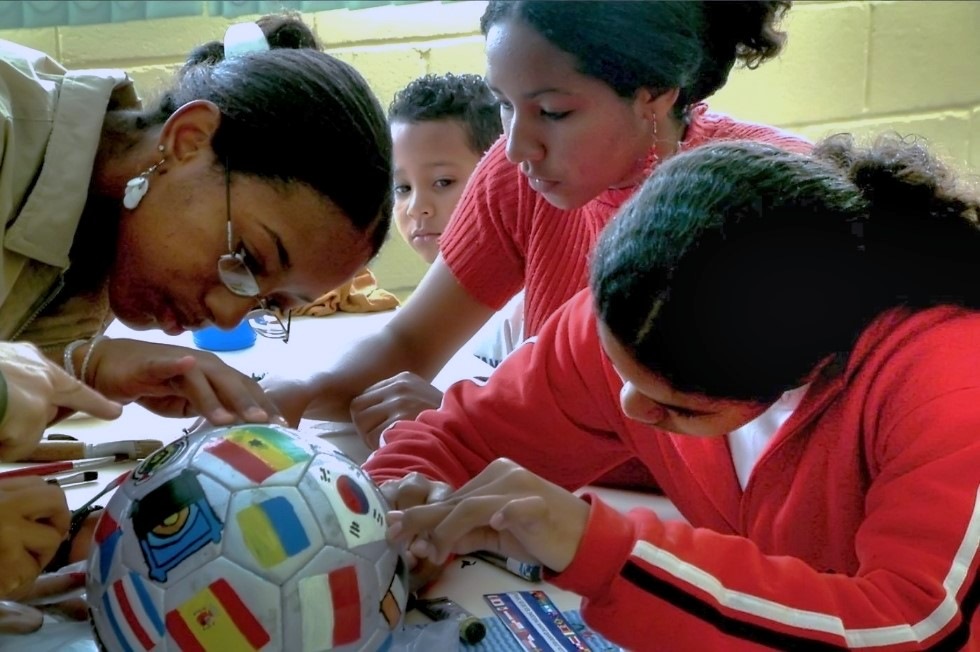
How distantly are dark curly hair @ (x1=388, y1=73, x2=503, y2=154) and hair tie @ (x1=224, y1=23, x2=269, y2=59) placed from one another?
0.98 metres

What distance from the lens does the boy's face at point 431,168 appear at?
2.41 m

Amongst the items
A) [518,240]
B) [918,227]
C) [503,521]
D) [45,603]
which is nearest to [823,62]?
[518,240]

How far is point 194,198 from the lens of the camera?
49.6 inches

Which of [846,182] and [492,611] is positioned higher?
[846,182]

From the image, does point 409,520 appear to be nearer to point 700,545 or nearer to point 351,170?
point 700,545

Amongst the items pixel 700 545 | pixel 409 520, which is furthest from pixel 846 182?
pixel 409 520

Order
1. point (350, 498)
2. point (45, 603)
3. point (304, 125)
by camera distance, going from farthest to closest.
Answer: point (304, 125)
point (45, 603)
point (350, 498)

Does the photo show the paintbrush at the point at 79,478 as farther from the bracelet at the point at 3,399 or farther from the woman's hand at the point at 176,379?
the bracelet at the point at 3,399

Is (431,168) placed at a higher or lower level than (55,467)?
lower

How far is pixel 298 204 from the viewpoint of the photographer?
126 centimetres

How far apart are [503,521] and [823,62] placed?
2.77 m

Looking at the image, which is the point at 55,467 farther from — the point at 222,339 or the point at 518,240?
the point at 222,339

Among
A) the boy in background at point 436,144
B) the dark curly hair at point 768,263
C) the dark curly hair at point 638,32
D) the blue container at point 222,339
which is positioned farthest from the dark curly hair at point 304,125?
the boy in background at point 436,144

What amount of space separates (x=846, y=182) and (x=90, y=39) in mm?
2359
